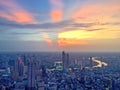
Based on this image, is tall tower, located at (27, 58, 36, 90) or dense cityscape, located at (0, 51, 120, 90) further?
dense cityscape, located at (0, 51, 120, 90)

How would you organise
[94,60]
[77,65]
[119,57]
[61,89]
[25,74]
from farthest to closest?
[94,60] → [77,65] → [119,57] → [25,74] → [61,89]

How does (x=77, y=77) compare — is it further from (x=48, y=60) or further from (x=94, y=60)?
(x=94, y=60)

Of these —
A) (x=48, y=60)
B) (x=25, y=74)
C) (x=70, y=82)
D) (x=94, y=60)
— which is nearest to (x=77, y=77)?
(x=70, y=82)

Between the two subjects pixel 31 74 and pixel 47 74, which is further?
pixel 47 74

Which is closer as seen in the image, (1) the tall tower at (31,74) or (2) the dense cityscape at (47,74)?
(1) the tall tower at (31,74)

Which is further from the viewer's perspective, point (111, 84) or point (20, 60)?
point (20, 60)

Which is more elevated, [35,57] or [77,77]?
[35,57]

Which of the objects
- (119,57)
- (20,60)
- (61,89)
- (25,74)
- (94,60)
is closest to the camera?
(61,89)
